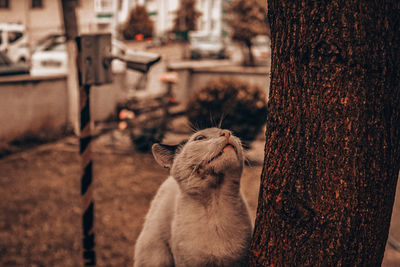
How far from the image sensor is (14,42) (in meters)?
13.5

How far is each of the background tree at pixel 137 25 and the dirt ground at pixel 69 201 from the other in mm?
20595

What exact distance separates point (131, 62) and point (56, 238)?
3.11 metres

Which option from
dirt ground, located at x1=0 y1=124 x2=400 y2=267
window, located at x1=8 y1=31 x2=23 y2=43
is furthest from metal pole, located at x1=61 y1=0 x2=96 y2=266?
window, located at x1=8 y1=31 x2=23 y2=43

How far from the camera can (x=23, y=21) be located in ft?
48.5

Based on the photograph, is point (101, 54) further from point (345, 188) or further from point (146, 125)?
point (146, 125)

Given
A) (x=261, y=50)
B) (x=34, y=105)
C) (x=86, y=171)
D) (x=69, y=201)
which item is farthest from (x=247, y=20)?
(x=86, y=171)

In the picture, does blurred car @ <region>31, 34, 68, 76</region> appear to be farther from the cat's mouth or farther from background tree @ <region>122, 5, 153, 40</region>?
background tree @ <region>122, 5, 153, 40</region>

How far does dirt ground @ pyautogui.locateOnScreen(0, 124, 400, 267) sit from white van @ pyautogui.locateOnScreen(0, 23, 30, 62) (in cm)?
528

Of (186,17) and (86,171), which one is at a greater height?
(186,17)

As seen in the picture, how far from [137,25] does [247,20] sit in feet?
36.3

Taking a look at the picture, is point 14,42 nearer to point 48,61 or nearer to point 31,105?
point 48,61

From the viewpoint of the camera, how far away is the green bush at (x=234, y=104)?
8070mm

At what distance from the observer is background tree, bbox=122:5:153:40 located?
2865cm

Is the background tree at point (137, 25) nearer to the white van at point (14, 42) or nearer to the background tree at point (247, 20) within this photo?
the background tree at point (247, 20)
